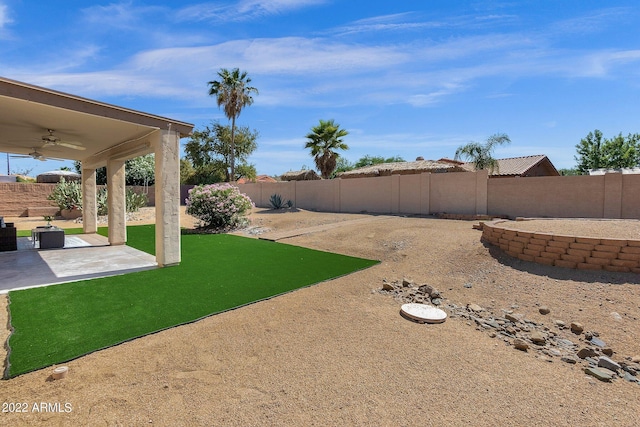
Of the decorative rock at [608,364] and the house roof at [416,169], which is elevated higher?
the house roof at [416,169]

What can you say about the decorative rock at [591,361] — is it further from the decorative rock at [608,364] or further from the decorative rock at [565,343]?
the decorative rock at [565,343]

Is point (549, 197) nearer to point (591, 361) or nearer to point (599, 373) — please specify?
point (591, 361)

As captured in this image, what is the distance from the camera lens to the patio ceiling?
4.76 metres

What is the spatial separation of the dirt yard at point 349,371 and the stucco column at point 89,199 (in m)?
7.71

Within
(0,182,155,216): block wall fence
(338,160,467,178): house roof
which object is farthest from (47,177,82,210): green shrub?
(338,160,467,178): house roof

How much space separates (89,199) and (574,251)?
46.2 feet

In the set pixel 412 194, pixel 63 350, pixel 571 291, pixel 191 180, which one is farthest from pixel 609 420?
pixel 191 180

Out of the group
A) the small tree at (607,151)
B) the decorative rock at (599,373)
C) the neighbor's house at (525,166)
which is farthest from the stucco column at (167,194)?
the small tree at (607,151)

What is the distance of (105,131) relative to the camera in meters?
6.90

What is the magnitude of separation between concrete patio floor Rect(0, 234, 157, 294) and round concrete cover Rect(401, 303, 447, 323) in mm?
5142

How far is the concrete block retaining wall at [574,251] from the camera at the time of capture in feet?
17.4

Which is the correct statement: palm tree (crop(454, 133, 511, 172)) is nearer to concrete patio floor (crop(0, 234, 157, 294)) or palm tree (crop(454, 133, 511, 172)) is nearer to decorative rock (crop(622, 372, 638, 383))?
decorative rock (crop(622, 372, 638, 383))

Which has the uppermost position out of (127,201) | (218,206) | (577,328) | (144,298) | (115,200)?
(115,200)

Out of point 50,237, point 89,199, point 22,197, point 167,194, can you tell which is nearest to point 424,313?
point 167,194
